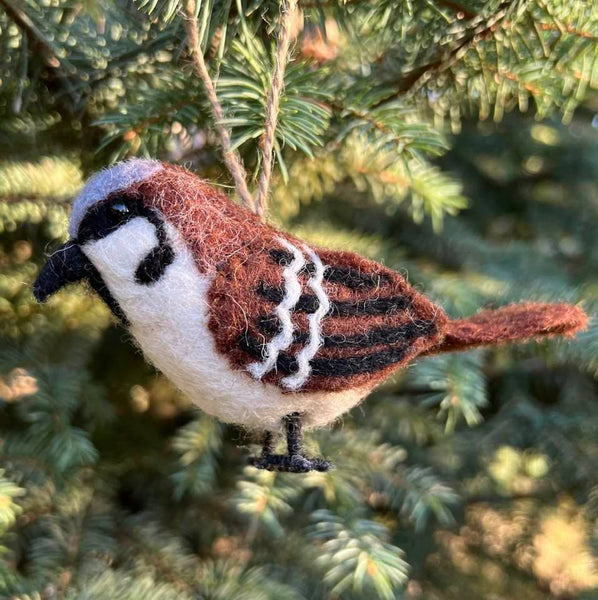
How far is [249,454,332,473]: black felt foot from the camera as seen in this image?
319 mm

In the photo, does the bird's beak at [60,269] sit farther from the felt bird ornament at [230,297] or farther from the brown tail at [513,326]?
the brown tail at [513,326]

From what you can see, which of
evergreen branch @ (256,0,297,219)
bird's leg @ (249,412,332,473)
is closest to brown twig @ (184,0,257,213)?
evergreen branch @ (256,0,297,219)

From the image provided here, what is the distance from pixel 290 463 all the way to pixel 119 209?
0.52 ft

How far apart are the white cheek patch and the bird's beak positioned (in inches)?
0.5

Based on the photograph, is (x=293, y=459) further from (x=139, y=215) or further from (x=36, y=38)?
(x=36, y=38)

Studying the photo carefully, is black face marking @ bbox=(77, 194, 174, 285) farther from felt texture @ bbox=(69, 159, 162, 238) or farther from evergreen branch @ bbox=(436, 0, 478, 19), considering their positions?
evergreen branch @ bbox=(436, 0, 478, 19)

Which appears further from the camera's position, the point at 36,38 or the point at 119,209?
the point at 36,38

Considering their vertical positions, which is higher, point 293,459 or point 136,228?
point 136,228

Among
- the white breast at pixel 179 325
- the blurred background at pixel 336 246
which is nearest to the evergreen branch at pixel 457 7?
the blurred background at pixel 336 246

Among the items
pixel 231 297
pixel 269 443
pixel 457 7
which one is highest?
pixel 457 7

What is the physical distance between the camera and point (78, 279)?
287 millimetres

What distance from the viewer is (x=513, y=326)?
332mm

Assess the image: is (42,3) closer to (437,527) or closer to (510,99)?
(510,99)

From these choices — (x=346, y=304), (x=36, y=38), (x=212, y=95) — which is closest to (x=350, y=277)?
(x=346, y=304)
